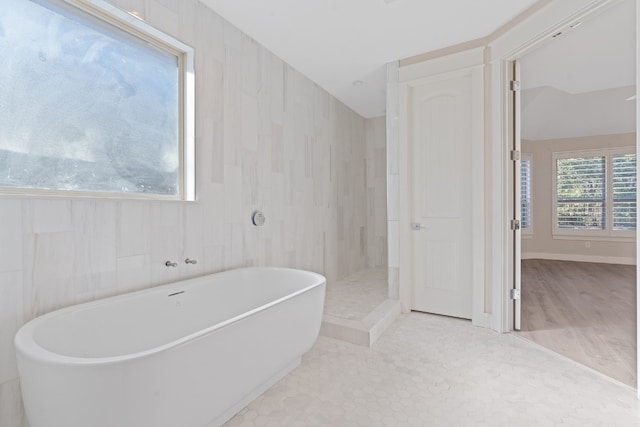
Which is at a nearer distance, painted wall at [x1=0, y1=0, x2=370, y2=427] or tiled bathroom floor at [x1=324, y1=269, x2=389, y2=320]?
painted wall at [x1=0, y1=0, x2=370, y2=427]

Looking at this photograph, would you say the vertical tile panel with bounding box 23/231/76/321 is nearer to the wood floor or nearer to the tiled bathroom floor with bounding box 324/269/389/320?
the tiled bathroom floor with bounding box 324/269/389/320

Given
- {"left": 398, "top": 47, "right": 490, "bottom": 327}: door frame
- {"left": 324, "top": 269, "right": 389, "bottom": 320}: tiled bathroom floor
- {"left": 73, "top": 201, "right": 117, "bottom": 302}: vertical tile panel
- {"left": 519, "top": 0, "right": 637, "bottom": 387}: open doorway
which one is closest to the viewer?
{"left": 73, "top": 201, "right": 117, "bottom": 302}: vertical tile panel

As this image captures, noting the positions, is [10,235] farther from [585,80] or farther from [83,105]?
[585,80]

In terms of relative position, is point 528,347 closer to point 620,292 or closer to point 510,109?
point 510,109

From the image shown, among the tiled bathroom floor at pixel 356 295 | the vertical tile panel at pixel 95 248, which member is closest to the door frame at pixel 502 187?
the tiled bathroom floor at pixel 356 295

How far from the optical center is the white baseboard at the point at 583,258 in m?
5.22

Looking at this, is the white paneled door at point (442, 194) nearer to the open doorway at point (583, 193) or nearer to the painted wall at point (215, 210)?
the open doorway at point (583, 193)

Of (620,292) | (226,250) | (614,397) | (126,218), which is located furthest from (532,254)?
(126,218)

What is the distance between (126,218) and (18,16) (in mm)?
1031

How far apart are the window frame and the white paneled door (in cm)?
440

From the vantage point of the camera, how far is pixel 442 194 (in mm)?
2824

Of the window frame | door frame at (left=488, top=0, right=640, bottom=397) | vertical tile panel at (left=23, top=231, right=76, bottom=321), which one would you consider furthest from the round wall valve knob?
the window frame

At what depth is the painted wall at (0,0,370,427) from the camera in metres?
1.36

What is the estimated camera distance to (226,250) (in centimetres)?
233
